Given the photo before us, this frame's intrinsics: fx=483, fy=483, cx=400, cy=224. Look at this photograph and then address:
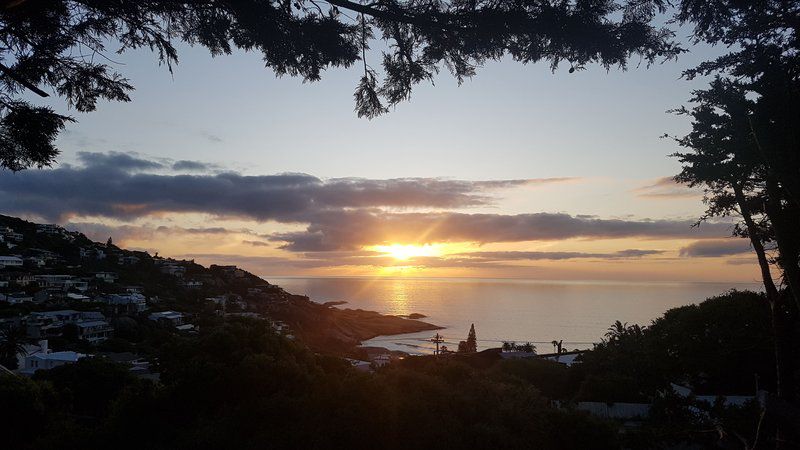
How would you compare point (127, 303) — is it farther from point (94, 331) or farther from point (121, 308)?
point (94, 331)

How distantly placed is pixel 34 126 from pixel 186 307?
223 feet

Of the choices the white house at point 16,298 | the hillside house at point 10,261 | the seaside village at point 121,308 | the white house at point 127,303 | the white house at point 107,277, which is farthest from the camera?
the white house at point 107,277

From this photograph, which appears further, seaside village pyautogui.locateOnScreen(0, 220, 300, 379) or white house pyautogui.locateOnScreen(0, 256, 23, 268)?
white house pyautogui.locateOnScreen(0, 256, 23, 268)

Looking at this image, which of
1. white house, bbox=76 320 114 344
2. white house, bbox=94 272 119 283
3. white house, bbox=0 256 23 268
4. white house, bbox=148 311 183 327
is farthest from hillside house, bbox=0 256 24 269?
white house, bbox=76 320 114 344

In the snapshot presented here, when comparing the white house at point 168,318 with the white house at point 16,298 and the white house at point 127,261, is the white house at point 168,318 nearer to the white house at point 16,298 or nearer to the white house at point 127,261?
the white house at point 16,298

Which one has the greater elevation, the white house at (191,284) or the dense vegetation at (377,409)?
the dense vegetation at (377,409)

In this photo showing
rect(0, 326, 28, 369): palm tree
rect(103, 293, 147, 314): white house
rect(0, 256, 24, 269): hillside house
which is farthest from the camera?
rect(0, 256, 24, 269): hillside house

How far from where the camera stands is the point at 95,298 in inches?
2351

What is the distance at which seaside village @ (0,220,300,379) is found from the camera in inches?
1399

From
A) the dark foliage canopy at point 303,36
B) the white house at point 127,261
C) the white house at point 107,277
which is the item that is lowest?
the white house at point 107,277

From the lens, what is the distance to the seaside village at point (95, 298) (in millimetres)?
35531

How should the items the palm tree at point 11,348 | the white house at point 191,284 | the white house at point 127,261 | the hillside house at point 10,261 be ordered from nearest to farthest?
1. the palm tree at point 11,348
2. the hillside house at point 10,261
3. the white house at point 191,284
4. the white house at point 127,261

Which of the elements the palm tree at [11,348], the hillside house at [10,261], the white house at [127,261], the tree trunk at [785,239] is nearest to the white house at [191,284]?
the white house at [127,261]

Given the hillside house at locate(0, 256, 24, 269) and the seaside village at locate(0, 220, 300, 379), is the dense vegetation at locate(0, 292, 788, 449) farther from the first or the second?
the hillside house at locate(0, 256, 24, 269)
